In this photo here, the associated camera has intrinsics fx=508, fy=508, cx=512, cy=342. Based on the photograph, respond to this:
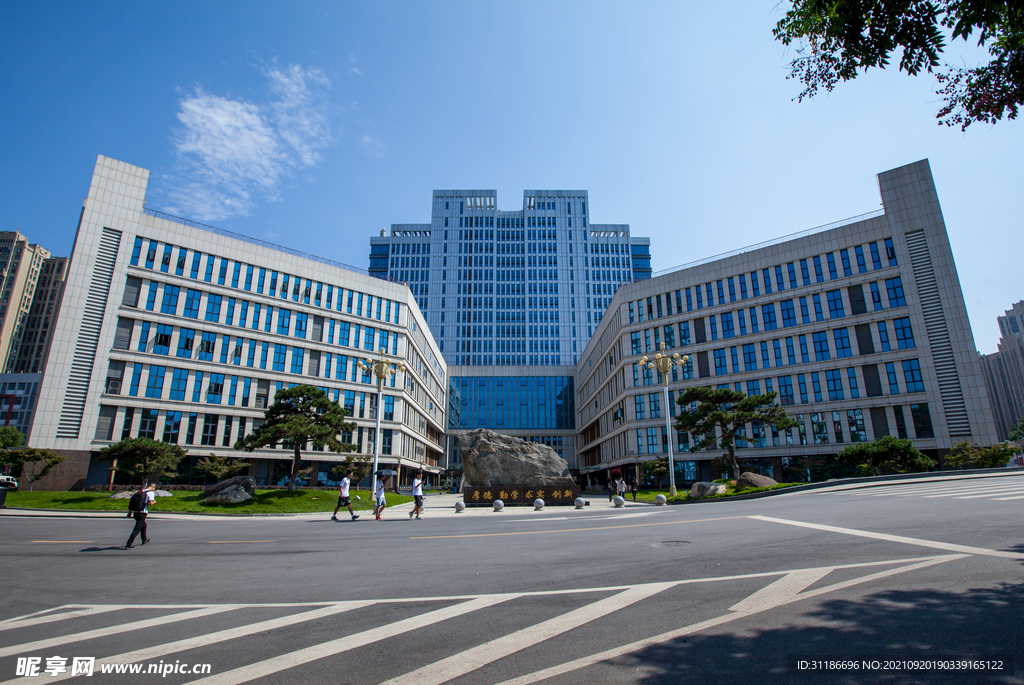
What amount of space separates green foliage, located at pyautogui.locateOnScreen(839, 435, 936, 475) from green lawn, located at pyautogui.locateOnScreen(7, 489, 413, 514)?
98.5 ft

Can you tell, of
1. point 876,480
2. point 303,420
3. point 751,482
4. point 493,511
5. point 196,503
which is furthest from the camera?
point 303,420

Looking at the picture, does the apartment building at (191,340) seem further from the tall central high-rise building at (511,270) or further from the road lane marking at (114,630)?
the tall central high-rise building at (511,270)

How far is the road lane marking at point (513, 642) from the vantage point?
392cm

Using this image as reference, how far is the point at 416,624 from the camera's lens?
5309mm

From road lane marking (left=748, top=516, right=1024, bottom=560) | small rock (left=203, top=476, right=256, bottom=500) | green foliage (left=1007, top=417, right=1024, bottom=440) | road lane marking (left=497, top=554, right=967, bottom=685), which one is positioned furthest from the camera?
green foliage (left=1007, top=417, right=1024, bottom=440)

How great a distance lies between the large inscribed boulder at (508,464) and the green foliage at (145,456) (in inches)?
754

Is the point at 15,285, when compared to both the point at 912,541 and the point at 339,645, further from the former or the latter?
the point at 912,541

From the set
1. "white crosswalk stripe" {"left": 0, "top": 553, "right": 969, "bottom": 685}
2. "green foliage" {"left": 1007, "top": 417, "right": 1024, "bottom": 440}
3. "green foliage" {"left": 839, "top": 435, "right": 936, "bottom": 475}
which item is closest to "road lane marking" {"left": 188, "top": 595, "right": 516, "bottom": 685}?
"white crosswalk stripe" {"left": 0, "top": 553, "right": 969, "bottom": 685}

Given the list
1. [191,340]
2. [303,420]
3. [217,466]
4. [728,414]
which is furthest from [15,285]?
[728,414]

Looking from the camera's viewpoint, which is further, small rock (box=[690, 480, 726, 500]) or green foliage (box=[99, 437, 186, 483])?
green foliage (box=[99, 437, 186, 483])

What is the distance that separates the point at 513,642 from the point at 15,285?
164622 mm

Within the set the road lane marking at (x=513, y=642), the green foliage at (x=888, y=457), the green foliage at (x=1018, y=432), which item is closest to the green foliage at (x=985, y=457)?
the green foliage at (x=888, y=457)

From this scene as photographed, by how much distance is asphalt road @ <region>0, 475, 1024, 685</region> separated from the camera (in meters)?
4.05

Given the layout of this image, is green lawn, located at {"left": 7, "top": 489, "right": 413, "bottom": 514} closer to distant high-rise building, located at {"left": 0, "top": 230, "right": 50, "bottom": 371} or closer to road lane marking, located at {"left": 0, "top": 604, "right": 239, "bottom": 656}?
road lane marking, located at {"left": 0, "top": 604, "right": 239, "bottom": 656}
